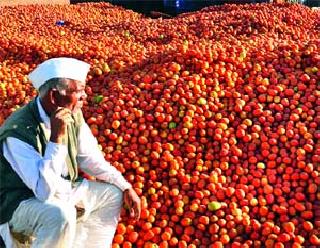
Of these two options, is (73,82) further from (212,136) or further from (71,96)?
(212,136)

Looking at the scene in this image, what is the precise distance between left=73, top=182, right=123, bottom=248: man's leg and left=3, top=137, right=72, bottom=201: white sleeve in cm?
47

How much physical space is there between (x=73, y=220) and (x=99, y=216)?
0.40 m

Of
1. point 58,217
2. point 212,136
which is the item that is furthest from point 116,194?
point 212,136

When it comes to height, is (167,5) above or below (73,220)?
below

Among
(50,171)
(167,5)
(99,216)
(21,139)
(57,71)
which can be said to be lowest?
(167,5)

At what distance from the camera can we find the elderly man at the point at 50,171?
2.96 m

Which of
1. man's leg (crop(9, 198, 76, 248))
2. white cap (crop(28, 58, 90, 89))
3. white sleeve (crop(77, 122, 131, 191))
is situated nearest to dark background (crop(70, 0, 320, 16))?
white sleeve (crop(77, 122, 131, 191))

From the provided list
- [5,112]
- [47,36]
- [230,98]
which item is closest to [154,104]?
[230,98]

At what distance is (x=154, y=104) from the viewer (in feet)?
→ 15.3

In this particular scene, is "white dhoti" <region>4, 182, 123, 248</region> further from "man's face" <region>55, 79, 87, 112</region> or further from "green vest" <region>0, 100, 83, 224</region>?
"man's face" <region>55, 79, 87, 112</region>

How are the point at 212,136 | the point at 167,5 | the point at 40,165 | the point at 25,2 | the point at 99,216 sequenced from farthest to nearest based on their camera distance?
the point at 167,5, the point at 25,2, the point at 212,136, the point at 99,216, the point at 40,165

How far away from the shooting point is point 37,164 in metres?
2.93

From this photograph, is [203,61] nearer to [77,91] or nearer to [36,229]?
[77,91]

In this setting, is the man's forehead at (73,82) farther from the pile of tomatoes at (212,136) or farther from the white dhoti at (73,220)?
the pile of tomatoes at (212,136)
